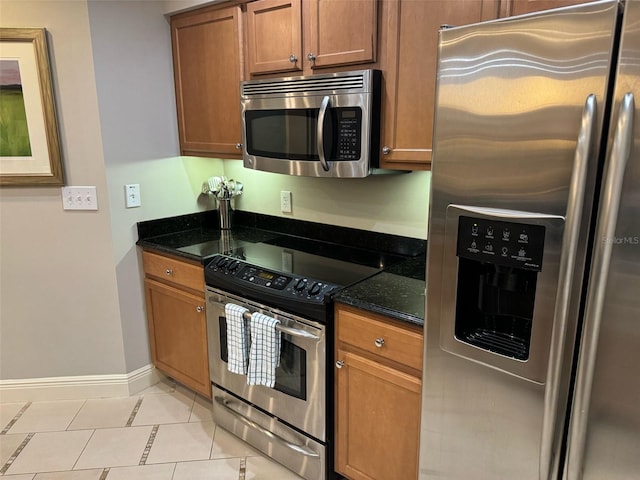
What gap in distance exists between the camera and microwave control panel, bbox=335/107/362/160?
181 cm

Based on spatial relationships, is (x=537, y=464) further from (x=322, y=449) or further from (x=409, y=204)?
(x=409, y=204)

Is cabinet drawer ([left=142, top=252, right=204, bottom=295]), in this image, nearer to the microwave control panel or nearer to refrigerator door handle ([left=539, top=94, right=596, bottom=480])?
the microwave control panel

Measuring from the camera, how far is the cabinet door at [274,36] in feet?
6.48

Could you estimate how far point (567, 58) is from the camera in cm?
100

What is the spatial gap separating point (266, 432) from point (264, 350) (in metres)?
0.47

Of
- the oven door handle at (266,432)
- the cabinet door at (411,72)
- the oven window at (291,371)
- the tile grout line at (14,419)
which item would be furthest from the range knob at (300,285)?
the tile grout line at (14,419)

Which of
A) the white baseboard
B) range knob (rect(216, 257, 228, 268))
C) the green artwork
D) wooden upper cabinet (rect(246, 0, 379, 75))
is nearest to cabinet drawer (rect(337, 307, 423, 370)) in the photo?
range knob (rect(216, 257, 228, 268))

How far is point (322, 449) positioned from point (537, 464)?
0.94 m

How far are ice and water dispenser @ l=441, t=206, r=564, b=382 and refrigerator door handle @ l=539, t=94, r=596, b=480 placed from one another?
24 mm

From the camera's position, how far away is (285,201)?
267 cm

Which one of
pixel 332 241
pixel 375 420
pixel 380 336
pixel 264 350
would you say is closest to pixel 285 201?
pixel 332 241

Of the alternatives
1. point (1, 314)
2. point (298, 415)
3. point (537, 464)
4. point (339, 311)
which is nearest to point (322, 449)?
point (298, 415)

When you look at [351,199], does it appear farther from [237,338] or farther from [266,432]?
[266,432]

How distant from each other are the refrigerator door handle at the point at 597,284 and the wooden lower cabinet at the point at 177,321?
1.71 meters
